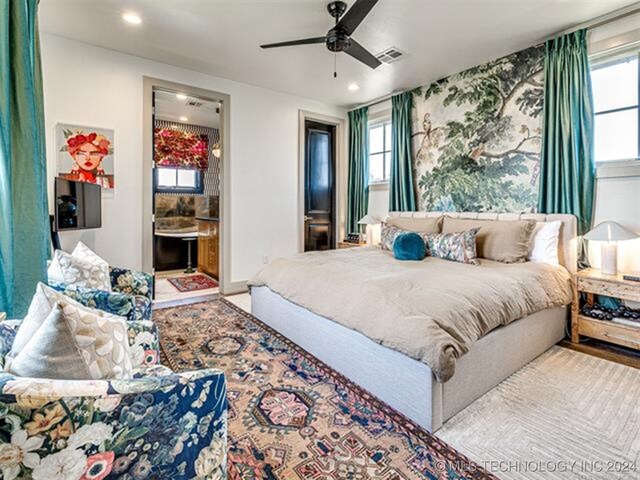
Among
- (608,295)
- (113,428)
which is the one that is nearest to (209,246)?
(113,428)

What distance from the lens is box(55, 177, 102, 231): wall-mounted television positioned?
2801 mm

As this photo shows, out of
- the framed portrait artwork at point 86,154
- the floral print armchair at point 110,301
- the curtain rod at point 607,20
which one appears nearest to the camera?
the floral print armchair at point 110,301

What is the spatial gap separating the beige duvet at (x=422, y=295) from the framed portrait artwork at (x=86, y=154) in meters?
2.08

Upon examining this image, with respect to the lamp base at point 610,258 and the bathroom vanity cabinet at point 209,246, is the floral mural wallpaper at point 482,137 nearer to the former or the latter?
the lamp base at point 610,258

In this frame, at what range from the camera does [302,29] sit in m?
3.13

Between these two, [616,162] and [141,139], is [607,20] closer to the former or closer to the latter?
[616,162]

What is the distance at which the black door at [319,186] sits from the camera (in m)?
5.57

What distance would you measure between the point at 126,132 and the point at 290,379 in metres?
3.27

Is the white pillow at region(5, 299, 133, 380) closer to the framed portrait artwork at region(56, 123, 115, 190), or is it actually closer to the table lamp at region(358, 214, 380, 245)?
the framed portrait artwork at region(56, 123, 115, 190)

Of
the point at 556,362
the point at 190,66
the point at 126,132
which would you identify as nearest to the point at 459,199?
the point at 556,362

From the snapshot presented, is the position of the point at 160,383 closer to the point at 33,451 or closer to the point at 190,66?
the point at 33,451

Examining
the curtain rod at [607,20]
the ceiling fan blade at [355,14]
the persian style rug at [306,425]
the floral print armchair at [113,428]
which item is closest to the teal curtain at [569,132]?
the curtain rod at [607,20]

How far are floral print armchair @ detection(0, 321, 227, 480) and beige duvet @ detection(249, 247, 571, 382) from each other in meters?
1.07

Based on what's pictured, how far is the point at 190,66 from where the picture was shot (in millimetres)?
3996
